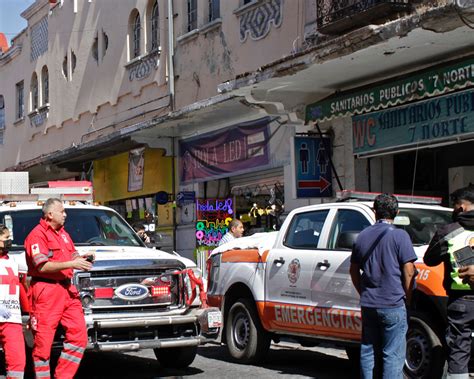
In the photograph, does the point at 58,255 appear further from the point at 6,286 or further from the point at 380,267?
the point at 380,267

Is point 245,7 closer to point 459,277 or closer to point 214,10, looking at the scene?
point 214,10

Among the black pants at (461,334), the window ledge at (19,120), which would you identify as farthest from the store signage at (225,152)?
the window ledge at (19,120)

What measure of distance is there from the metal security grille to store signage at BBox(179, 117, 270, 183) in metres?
9.94

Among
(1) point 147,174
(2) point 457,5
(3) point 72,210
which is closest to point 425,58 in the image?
(2) point 457,5

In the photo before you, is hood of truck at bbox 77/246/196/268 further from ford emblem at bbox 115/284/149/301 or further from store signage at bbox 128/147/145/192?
store signage at bbox 128/147/145/192

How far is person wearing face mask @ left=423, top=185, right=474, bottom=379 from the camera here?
24.6ft

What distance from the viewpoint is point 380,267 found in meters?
8.01

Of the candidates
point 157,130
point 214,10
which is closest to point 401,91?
point 214,10

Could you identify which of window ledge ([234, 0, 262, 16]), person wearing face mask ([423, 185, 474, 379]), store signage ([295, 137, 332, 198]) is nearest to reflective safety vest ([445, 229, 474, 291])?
person wearing face mask ([423, 185, 474, 379])

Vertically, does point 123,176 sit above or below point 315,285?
above

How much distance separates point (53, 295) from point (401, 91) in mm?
7181

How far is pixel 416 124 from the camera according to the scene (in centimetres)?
1430

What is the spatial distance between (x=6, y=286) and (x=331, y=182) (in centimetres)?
913

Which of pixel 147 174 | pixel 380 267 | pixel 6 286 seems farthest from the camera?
pixel 147 174
